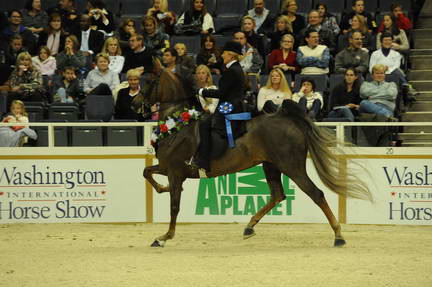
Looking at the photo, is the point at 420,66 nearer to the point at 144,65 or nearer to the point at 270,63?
the point at 270,63

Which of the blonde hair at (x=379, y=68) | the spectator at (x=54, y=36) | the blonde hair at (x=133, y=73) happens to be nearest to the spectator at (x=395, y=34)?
the blonde hair at (x=379, y=68)

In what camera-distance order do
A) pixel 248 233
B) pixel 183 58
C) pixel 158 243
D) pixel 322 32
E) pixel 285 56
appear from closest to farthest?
pixel 158 243 → pixel 248 233 → pixel 183 58 → pixel 285 56 → pixel 322 32

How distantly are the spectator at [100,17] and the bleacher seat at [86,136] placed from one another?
4200mm

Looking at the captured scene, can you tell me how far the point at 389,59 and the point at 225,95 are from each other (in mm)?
5442

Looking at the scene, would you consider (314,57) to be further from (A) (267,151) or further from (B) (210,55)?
(A) (267,151)

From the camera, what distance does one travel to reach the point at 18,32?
19234 mm

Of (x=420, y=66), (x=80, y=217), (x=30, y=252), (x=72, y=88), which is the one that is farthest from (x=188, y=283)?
(x=420, y=66)

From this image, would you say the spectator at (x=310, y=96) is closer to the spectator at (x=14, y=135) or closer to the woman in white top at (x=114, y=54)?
the woman in white top at (x=114, y=54)

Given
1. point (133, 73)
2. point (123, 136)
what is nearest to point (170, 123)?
point (123, 136)

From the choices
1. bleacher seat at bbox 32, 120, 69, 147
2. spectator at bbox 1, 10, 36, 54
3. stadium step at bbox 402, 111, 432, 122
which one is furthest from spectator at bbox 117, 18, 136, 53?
stadium step at bbox 402, 111, 432, 122

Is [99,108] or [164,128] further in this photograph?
[99,108]

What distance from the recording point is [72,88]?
16969mm

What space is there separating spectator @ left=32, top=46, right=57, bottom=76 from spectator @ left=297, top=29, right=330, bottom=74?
4.61m

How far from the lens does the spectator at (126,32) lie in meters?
18.2
